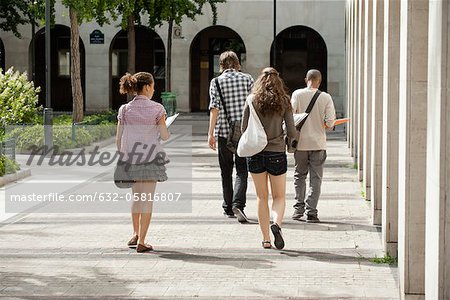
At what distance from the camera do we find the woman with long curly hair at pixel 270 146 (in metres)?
11.0

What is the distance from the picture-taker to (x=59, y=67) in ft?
150

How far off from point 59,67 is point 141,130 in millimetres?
35669

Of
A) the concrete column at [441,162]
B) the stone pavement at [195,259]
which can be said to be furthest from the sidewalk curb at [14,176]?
the concrete column at [441,162]

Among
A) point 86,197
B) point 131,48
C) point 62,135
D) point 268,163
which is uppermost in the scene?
point 131,48

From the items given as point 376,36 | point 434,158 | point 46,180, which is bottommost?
point 46,180

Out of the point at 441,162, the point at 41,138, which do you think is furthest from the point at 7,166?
the point at 441,162

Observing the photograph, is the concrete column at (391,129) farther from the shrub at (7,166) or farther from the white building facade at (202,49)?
the white building facade at (202,49)

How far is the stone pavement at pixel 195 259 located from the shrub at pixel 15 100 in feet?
31.5

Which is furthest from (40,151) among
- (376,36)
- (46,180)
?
(376,36)

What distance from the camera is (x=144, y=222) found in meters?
10.8

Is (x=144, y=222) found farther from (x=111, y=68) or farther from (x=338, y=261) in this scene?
(x=111, y=68)

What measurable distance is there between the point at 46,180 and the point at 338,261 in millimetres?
8836

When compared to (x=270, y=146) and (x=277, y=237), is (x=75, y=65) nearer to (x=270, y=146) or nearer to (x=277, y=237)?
(x=270, y=146)

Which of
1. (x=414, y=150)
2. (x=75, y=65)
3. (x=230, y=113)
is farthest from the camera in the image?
(x=75, y=65)
